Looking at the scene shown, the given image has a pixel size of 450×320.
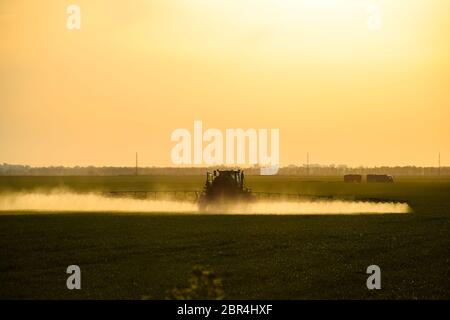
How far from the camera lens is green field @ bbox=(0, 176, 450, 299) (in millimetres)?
16719

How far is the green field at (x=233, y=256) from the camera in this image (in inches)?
658

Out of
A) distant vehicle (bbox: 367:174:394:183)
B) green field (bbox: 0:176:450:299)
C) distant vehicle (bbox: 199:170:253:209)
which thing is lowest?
distant vehicle (bbox: 367:174:394:183)

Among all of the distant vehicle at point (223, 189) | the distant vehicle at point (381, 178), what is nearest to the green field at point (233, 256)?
the distant vehicle at point (223, 189)

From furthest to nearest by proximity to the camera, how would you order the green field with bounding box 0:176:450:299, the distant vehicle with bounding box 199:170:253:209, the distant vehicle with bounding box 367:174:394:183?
the distant vehicle with bounding box 367:174:394:183, the distant vehicle with bounding box 199:170:253:209, the green field with bounding box 0:176:450:299

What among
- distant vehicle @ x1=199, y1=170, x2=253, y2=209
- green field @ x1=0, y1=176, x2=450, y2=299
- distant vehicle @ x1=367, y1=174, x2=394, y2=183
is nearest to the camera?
green field @ x1=0, y1=176, x2=450, y2=299

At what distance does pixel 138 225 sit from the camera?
33219 mm

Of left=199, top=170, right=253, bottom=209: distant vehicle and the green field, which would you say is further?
left=199, top=170, right=253, bottom=209: distant vehicle

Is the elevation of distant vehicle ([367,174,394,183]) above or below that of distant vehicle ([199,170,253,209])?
below

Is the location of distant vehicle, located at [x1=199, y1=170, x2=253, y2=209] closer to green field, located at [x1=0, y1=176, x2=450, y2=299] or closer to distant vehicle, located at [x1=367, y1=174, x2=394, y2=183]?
green field, located at [x1=0, y1=176, x2=450, y2=299]

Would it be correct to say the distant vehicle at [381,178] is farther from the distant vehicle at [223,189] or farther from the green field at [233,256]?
the green field at [233,256]

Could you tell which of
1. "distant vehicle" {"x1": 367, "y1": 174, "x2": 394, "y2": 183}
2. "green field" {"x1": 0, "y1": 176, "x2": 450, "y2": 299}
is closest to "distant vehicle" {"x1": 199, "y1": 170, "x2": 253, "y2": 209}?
"green field" {"x1": 0, "y1": 176, "x2": 450, "y2": 299}

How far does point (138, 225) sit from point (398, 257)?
1511 centimetres
